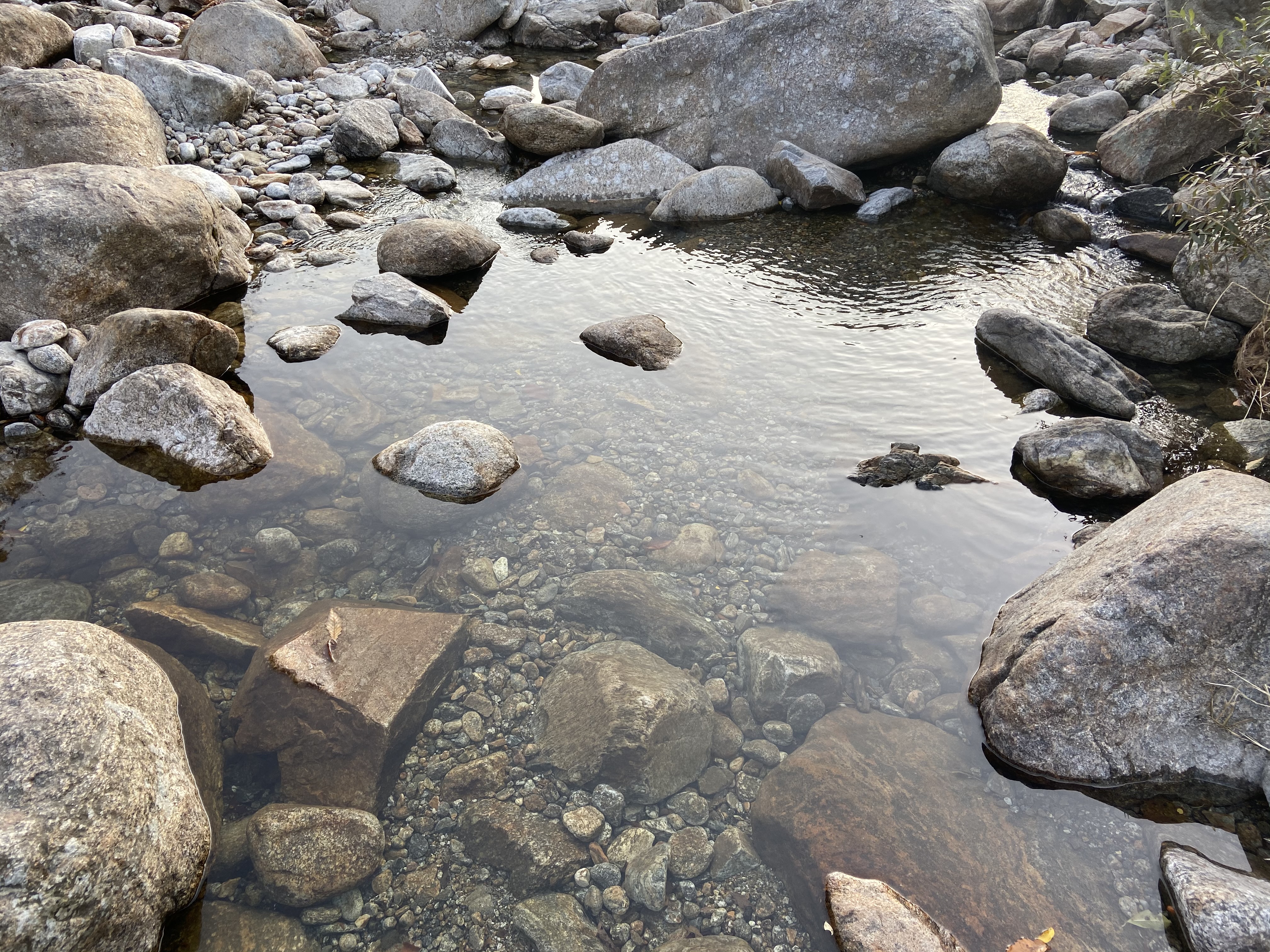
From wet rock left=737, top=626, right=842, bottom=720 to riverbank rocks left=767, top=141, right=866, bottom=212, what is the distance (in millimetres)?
8278

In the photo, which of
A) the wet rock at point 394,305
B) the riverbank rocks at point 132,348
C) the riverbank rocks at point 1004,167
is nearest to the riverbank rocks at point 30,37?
the wet rock at point 394,305

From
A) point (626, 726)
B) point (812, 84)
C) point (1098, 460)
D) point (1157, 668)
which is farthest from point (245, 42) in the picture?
point (1157, 668)

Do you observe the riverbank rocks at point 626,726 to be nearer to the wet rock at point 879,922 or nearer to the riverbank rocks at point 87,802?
the wet rock at point 879,922

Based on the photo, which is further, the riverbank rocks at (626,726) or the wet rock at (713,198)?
the wet rock at (713,198)

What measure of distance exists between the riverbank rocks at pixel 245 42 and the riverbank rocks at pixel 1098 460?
49.5 ft

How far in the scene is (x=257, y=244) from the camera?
30.6ft

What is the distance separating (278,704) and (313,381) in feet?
12.8

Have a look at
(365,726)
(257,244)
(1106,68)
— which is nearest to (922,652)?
(365,726)

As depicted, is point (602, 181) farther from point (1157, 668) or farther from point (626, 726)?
point (1157, 668)

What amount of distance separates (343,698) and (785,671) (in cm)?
250

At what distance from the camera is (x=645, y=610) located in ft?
15.5

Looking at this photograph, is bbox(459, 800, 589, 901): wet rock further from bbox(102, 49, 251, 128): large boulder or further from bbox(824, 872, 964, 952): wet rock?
bbox(102, 49, 251, 128): large boulder

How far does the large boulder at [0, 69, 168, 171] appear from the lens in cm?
806

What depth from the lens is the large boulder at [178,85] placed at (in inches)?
449
